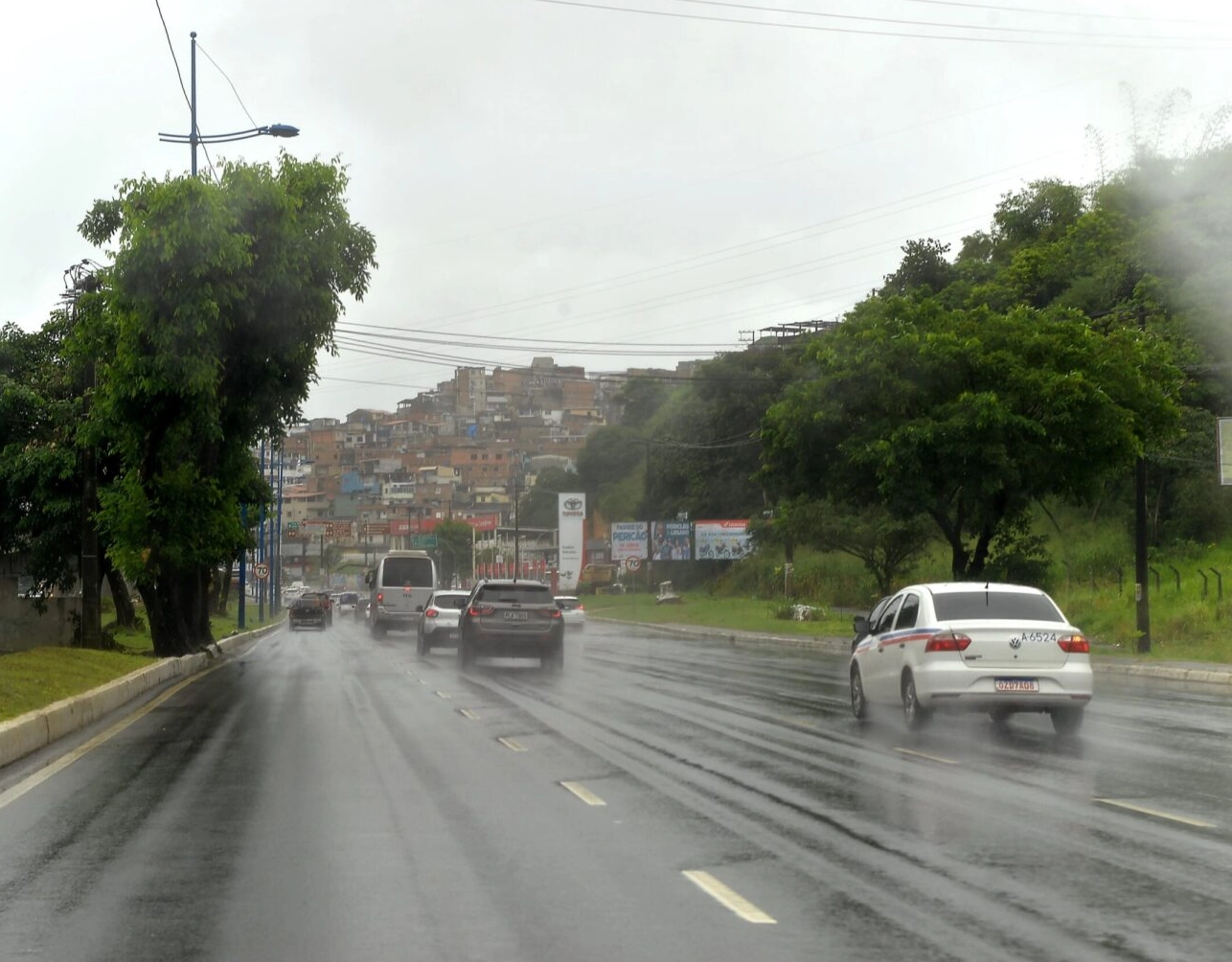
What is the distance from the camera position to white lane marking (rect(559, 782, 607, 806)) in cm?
1214

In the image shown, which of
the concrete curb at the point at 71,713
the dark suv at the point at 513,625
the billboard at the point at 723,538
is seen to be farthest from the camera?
the billboard at the point at 723,538

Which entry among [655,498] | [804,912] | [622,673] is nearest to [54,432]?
[622,673]

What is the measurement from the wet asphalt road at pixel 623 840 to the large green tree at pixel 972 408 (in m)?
19.1

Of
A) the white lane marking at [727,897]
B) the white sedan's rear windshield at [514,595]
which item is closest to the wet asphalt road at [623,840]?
the white lane marking at [727,897]

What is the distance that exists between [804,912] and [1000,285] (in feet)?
241

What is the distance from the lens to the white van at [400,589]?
60062 mm

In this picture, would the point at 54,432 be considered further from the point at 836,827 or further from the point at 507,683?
the point at 836,827

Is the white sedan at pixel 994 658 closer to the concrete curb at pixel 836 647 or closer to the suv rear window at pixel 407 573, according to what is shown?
the concrete curb at pixel 836 647

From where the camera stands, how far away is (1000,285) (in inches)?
3083

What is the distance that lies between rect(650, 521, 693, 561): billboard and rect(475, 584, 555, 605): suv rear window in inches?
2288

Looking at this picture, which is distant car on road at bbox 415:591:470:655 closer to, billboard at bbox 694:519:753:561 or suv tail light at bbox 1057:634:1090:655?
suv tail light at bbox 1057:634:1090:655

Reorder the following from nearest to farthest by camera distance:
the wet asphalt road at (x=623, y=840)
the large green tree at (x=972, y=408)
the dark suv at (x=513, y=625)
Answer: the wet asphalt road at (x=623, y=840) < the dark suv at (x=513, y=625) < the large green tree at (x=972, y=408)

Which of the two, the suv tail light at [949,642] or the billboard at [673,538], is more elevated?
the billboard at [673,538]

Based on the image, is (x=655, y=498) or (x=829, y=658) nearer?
(x=829, y=658)
